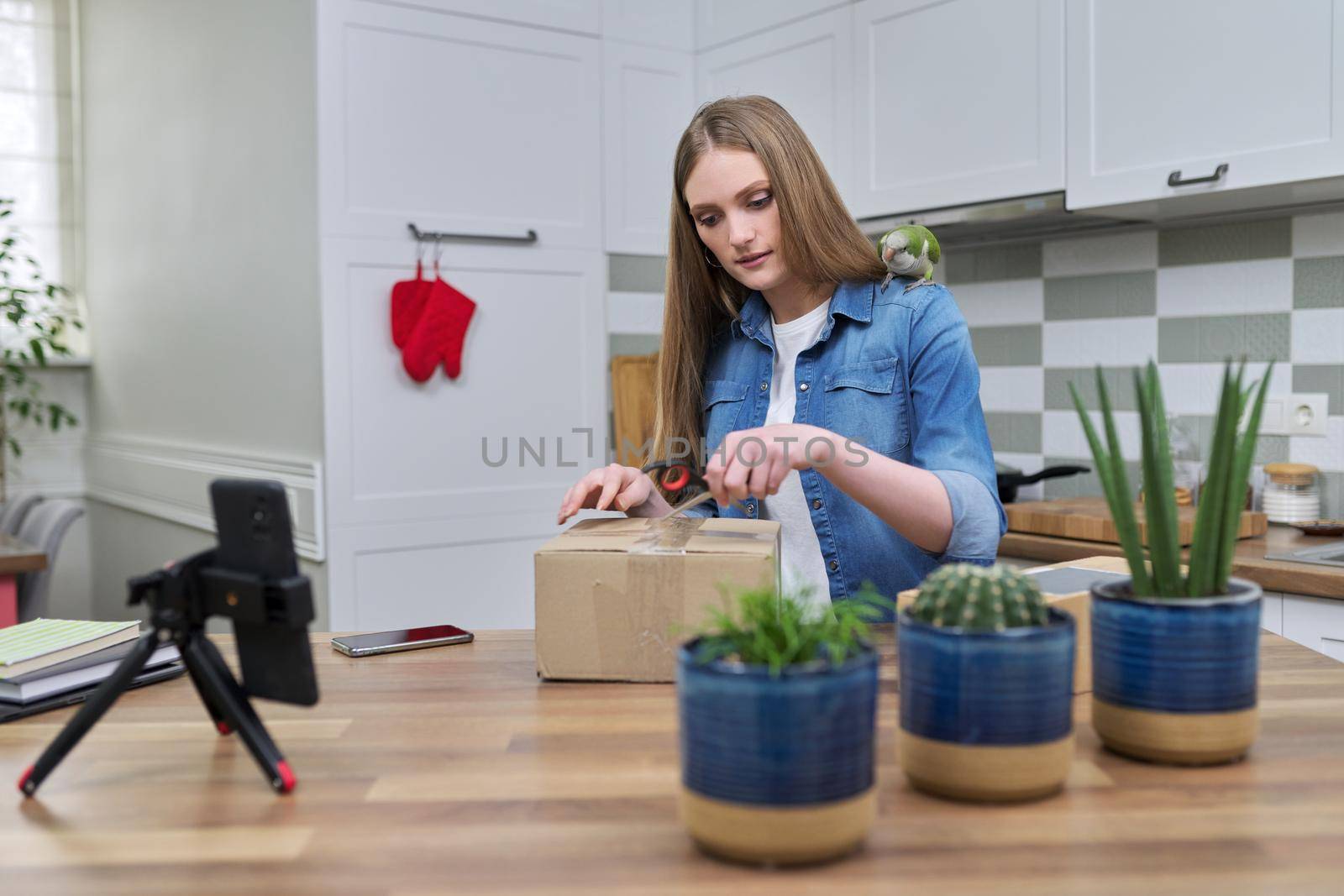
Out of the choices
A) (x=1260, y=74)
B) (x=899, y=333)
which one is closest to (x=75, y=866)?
(x=899, y=333)

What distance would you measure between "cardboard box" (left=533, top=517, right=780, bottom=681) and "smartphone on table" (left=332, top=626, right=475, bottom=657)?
0.22 meters

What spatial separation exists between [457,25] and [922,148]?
4.16 ft

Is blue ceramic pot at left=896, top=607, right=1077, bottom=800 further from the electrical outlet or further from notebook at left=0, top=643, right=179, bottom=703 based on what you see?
the electrical outlet

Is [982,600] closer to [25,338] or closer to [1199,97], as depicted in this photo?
[1199,97]

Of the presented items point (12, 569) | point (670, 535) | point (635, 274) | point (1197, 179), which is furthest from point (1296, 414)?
point (12, 569)

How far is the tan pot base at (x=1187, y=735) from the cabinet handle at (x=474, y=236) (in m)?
2.47

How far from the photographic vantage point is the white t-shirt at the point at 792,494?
1604 millimetres

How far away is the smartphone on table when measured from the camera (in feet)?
4.38

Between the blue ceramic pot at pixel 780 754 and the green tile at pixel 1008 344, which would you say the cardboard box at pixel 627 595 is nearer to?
the blue ceramic pot at pixel 780 754

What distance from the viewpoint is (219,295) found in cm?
354

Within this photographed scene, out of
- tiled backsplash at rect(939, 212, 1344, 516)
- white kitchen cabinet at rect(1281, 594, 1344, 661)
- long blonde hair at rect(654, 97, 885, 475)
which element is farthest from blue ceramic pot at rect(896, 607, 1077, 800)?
tiled backsplash at rect(939, 212, 1344, 516)

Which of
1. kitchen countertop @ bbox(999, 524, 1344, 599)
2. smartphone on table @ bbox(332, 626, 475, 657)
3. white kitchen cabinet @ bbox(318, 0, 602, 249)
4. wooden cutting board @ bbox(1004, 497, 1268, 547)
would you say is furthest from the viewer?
white kitchen cabinet @ bbox(318, 0, 602, 249)

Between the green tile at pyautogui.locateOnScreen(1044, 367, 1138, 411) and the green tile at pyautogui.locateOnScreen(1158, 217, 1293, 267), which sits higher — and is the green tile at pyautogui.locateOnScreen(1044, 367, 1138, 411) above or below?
below

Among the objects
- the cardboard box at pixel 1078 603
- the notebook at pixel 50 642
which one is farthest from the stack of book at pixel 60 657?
the cardboard box at pixel 1078 603
